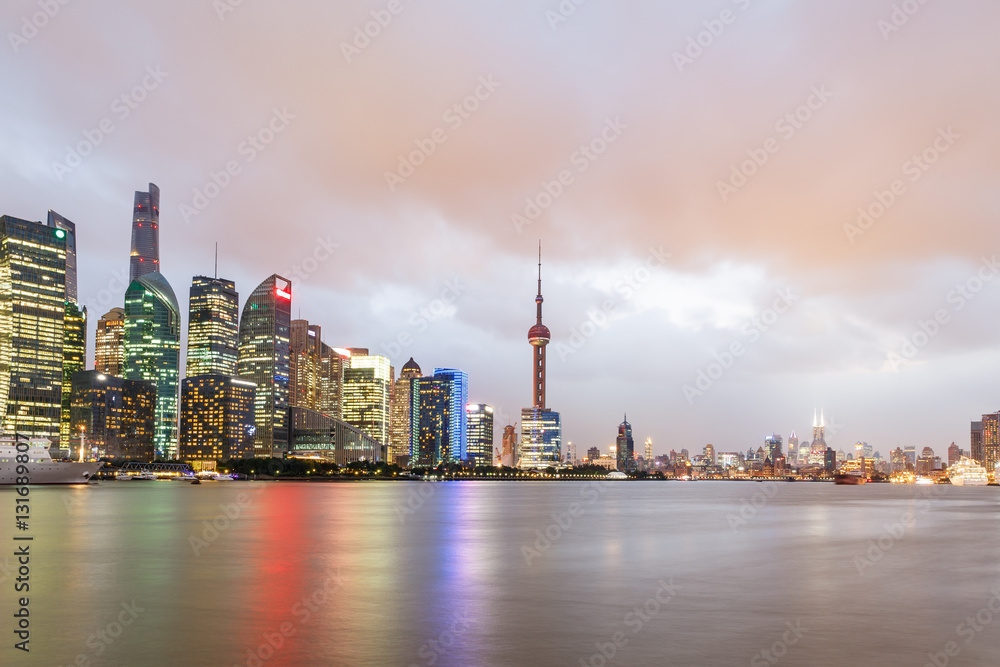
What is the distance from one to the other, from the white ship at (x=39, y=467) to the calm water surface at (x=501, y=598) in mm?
118330

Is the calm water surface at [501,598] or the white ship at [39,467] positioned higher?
the calm water surface at [501,598]

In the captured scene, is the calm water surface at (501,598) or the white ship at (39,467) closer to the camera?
the calm water surface at (501,598)

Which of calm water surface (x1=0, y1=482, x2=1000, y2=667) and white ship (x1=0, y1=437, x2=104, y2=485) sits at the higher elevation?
calm water surface (x1=0, y1=482, x2=1000, y2=667)

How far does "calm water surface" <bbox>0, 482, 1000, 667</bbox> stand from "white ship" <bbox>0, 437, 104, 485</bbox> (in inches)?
4659

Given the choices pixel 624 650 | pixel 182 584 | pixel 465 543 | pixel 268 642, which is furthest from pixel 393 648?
pixel 465 543

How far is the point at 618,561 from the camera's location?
45188 mm

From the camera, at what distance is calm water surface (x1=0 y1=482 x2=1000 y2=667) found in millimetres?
22859

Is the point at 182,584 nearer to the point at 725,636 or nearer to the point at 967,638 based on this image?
the point at 725,636

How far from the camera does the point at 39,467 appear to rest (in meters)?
175

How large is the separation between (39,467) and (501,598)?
176 metres

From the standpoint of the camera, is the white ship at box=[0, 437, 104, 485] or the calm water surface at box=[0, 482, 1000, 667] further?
the white ship at box=[0, 437, 104, 485]

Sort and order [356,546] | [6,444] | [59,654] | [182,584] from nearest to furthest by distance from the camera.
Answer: [59,654] → [182,584] → [356,546] → [6,444]

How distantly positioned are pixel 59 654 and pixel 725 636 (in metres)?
19.3

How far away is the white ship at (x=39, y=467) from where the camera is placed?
16262 centimetres
